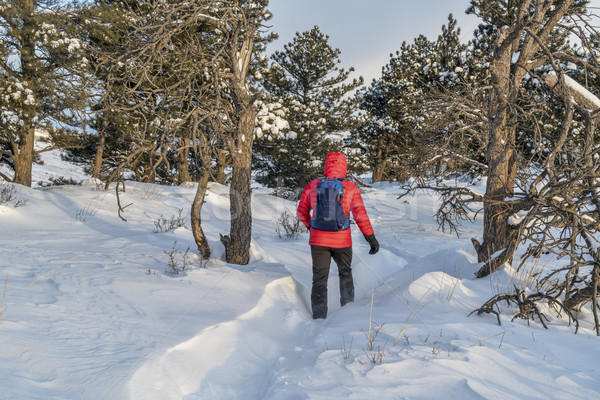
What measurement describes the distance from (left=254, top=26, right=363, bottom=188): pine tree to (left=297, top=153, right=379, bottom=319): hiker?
11813 millimetres

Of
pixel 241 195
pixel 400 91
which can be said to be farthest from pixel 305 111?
pixel 241 195

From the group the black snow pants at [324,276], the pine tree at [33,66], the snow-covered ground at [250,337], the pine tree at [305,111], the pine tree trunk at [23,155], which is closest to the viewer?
the snow-covered ground at [250,337]

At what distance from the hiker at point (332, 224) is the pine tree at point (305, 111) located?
38.8ft

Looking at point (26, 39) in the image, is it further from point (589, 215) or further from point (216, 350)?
point (589, 215)

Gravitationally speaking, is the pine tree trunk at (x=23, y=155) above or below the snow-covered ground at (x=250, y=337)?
above

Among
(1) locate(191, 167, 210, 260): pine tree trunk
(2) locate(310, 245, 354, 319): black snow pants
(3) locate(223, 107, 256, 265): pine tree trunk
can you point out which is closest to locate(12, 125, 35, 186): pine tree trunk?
(1) locate(191, 167, 210, 260): pine tree trunk

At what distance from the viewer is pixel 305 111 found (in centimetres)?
1667

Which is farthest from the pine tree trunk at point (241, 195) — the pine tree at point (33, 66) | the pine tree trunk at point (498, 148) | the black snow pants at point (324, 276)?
the pine tree at point (33, 66)

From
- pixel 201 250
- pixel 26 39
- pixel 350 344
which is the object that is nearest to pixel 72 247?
pixel 201 250

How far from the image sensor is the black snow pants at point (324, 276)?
414 cm

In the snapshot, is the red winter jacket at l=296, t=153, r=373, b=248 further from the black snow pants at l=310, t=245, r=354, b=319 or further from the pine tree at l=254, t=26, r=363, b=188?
the pine tree at l=254, t=26, r=363, b=188

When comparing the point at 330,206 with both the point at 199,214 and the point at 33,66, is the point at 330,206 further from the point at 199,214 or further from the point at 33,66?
the point at 33,66

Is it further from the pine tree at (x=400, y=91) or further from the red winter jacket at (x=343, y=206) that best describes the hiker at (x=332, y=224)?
the pine tree at (x=400, y=91)

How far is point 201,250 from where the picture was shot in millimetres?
5660
